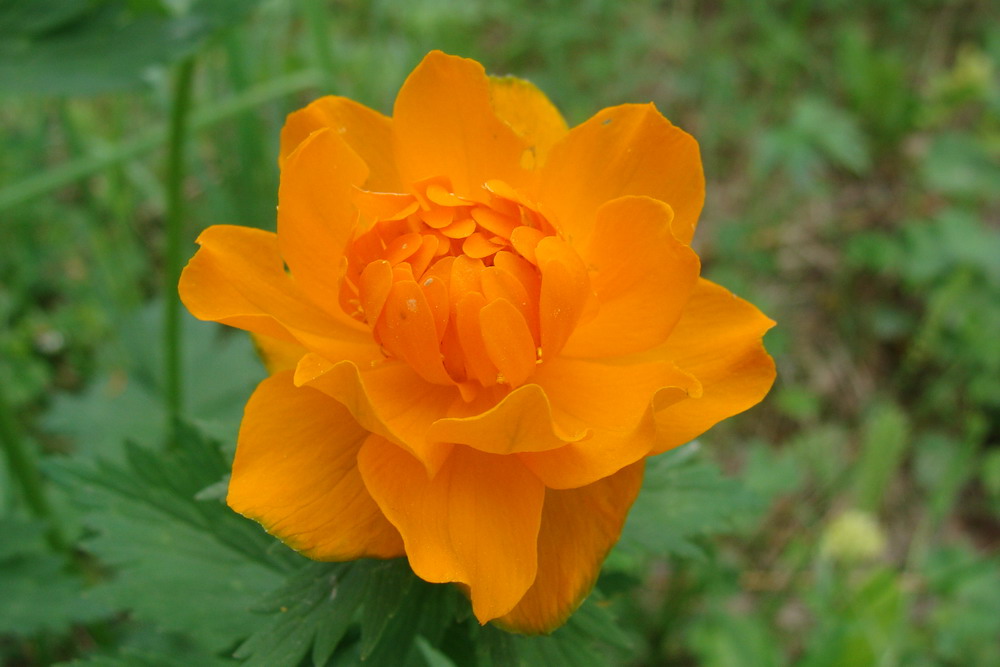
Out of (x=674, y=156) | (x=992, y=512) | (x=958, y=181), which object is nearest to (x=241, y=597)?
(x=674, y=156)

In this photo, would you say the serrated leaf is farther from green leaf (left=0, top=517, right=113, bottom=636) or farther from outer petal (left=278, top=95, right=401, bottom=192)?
green leaf (left=0, top=517, right=113, bottom=636)

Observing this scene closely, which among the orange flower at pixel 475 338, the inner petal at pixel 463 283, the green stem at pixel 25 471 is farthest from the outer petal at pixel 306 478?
the green stem at pixel 25 471

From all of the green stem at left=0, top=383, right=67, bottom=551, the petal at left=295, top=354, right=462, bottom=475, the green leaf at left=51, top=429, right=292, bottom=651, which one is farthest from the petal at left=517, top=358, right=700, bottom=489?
the green stem at left=0, top=383, right=67, bottom=551

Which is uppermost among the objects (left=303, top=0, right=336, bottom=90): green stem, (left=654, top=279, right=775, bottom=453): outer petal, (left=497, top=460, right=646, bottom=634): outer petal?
(left=654, top=279, right=775, bottom=453): outer petal

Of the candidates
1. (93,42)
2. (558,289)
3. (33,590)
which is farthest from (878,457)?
(93,42)

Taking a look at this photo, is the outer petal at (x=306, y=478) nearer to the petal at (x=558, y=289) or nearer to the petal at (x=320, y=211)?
the petal at (x=320, y=211)

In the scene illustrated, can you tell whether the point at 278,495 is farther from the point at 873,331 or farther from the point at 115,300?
the point at 873,331

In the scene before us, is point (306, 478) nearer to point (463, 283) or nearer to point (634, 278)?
point (463, 283)
